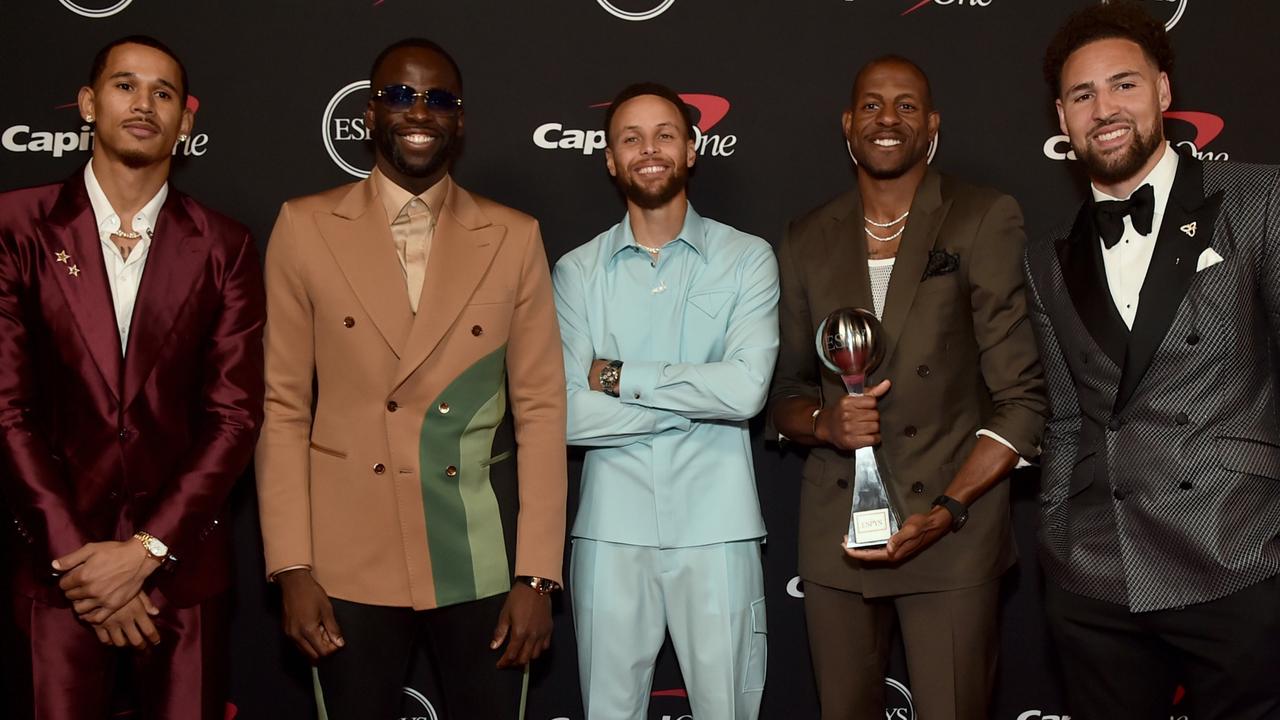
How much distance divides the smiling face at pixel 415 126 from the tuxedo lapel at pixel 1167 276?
1885 mm

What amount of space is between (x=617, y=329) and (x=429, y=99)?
88 cm

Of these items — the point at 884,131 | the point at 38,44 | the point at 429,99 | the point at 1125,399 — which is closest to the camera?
the point at 1125,399

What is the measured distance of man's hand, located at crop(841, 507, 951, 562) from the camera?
3031 millimetres

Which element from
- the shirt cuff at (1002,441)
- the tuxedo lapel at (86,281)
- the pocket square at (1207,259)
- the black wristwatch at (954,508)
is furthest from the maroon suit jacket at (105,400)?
the pocket square at (1207,259)

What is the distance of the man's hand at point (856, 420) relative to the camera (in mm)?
3072

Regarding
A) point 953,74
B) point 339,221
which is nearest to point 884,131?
point 953,74

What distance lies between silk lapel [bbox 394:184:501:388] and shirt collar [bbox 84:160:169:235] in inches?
28.4

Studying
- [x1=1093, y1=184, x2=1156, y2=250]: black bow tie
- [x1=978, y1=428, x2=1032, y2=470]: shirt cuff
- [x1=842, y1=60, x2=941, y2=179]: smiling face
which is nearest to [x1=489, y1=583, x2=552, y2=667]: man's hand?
[x1=978, y1=428, x2=1032, y2=470]: shirt cuff

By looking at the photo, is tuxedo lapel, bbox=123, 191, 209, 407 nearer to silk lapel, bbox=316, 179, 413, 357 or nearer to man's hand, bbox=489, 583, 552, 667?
silk lapel, bbox=316, 179, 413, 357

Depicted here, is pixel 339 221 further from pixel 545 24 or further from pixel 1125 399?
pixel 1125 399

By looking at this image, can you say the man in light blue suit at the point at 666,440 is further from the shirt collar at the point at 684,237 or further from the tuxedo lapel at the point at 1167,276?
the tuxedo lapel at the point at 1167,276

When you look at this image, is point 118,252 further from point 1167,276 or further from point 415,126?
point 1167,276

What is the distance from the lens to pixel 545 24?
3.96m

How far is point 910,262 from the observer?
3227 millimetres
